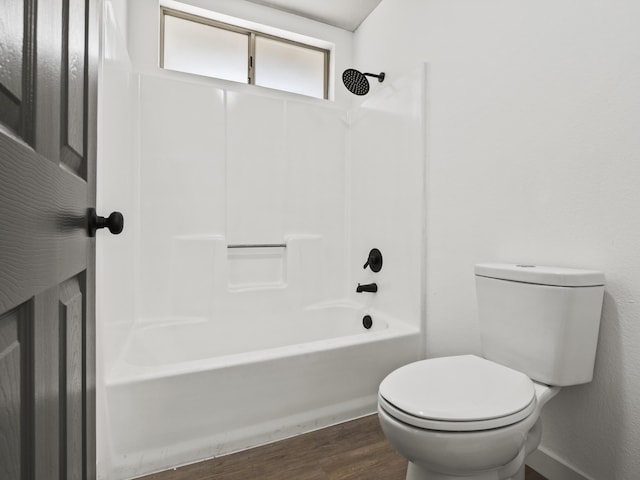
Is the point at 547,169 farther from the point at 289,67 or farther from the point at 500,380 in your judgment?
the point at 289,67

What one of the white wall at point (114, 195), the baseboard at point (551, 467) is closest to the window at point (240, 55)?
the white wall at point (114, 195)

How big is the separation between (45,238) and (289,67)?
2596mm

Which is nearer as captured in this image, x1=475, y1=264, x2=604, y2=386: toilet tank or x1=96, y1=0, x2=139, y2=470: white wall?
x1=475, y1=264, x2=604, y2=386: toilet tank

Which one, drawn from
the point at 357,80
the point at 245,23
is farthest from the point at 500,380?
the point at 245,23

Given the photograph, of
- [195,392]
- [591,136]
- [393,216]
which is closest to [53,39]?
[195,392]

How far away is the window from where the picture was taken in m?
2.38

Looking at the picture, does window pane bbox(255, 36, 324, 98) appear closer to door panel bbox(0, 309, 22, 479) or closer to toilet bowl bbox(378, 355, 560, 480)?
toilet bowl bbox(378, 355, 560, 480)

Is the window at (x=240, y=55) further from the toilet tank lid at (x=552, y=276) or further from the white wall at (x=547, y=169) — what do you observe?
the toilet tank lid at (x=552, y=276)

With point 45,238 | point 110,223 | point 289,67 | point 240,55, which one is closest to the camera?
point 45,238

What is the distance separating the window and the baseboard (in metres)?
2.61

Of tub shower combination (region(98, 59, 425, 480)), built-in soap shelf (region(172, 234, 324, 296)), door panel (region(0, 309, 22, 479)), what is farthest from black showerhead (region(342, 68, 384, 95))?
door panel (region(0, 309, 22, 479))

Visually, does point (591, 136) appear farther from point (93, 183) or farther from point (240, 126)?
point (240, 126)

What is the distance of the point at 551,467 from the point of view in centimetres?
134

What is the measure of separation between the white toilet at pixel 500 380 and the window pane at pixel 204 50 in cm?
219
